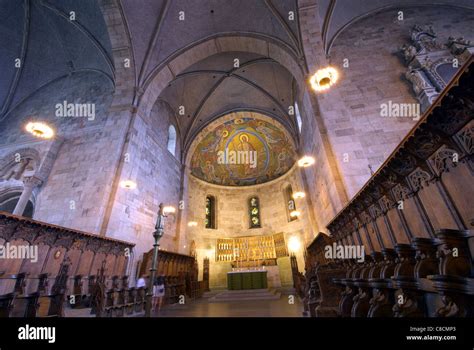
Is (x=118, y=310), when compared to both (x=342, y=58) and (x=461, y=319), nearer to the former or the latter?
(x=461, y=319)

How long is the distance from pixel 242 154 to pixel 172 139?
6.06 meters

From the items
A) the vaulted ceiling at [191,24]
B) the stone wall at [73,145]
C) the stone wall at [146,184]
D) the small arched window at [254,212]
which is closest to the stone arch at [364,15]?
the vaulted ceiling at [191,24]

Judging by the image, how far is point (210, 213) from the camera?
1652 cm

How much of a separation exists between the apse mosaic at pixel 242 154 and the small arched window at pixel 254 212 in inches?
60.8

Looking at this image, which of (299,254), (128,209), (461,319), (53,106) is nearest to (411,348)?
(461,319)

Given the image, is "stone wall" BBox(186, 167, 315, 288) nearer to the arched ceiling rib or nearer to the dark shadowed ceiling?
the arched ceiling rib

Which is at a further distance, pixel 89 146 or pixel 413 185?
pixel 89 146

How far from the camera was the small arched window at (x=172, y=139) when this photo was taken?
13430 mm

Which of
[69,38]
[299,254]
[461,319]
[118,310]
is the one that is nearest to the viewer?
[461,319]

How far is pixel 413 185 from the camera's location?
10.5 ft

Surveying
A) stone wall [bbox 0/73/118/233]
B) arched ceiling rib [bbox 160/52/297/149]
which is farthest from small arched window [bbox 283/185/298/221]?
stone wall [bbox 0/73/118/233]

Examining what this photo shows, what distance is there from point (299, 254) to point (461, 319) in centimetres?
1281

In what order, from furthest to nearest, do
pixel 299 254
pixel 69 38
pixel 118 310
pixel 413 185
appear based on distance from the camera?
pixel 299 254, pixel 69 38, pixel 118 310, pixel 413 185

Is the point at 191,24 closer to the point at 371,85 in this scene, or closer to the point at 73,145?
the point at 73,145
